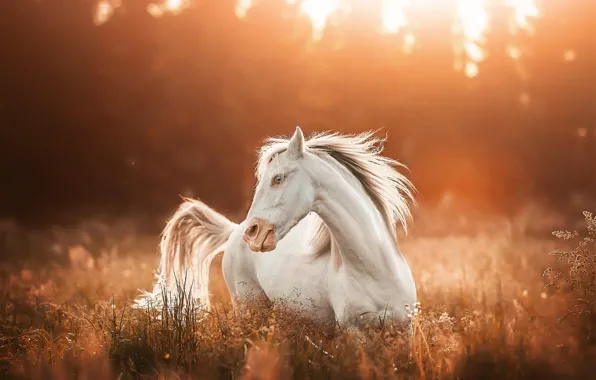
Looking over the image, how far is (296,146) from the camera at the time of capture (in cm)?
515

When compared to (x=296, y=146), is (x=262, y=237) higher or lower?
lower

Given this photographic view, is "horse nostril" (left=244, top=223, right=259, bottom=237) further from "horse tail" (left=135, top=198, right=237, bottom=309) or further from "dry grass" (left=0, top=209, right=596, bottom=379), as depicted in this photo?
"horse tail" (left=135, top=198, right=237, bottom=309)

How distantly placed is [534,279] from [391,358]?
3701mm

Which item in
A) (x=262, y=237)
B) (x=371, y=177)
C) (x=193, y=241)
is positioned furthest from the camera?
(x=193, y=241)

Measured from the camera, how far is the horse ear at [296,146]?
16.8ft

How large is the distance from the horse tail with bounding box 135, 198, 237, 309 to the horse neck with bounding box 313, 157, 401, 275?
287 centimetres

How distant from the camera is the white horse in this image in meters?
4.99

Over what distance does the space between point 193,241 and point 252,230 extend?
3.15 m

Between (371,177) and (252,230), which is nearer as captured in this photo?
(252,230)

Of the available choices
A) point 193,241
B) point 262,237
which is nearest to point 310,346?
point 262,237

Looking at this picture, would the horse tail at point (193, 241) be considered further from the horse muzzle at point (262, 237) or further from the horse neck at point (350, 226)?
the horse muzzle at point (262, 237)

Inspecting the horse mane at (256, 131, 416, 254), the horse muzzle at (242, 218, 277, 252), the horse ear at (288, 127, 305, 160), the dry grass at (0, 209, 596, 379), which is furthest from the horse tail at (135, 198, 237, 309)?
the horse muzzle at (242, 218, 277, 252)

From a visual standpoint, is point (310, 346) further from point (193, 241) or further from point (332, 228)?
point (193, 241)

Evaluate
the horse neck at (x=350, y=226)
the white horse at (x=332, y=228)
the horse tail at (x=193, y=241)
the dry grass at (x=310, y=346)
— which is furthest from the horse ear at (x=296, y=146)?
the horse tail at (x=193, y=241)
